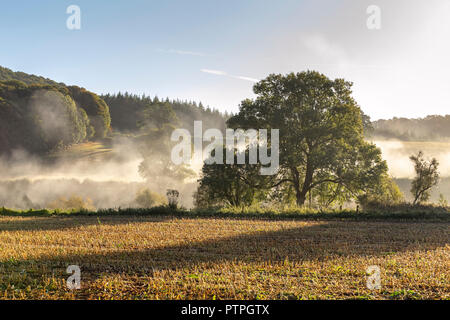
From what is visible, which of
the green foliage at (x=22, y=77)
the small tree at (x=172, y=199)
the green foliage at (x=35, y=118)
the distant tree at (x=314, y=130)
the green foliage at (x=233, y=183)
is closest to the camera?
the small tree at (x=172, y=199)

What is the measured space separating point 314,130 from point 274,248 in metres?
19.1

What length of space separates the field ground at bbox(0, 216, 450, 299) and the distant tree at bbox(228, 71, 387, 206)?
11.5 metres

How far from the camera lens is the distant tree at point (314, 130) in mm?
28297

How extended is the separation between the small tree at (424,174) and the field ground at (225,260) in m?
11.3

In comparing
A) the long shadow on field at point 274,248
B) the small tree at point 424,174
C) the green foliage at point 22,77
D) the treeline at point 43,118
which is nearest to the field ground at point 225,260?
the long shadow on field at point 274,248

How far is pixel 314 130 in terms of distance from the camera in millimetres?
28453

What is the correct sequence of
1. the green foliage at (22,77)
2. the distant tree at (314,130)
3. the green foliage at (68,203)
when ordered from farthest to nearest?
1. the green foliage at (22,77)
2. the green foliage at (68,203)
3. the distant tree at (314,130)

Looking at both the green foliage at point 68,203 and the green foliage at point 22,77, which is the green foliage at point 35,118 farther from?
the green foliage at point 22,77

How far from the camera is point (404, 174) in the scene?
51.3 meters

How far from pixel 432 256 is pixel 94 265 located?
10.3 meters

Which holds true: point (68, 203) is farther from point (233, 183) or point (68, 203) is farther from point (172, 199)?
point (172, 199)

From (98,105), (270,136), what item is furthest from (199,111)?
(270,136)

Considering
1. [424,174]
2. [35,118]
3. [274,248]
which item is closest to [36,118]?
[35,118]
